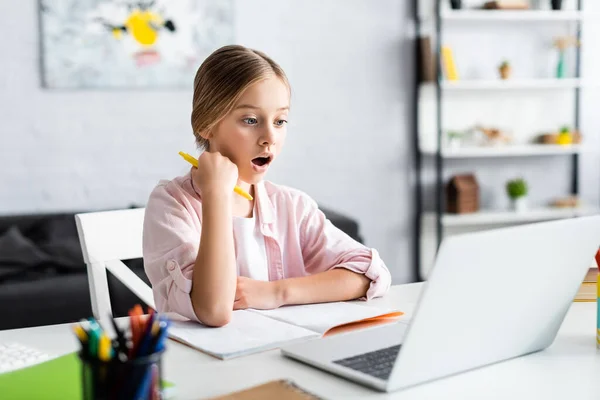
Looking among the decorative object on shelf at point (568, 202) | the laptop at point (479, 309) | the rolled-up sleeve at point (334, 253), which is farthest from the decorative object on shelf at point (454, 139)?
the laptop at point (479, 309)

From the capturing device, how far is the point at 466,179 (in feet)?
13.2

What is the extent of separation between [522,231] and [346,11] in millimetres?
3131

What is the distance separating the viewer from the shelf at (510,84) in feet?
12.4

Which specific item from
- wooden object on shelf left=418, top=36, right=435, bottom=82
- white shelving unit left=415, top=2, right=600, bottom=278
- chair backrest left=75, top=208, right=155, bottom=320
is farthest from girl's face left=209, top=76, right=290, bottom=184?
wooden object on shelf left=418, top=36, right=435, bottom=82

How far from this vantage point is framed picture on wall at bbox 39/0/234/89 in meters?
3.42

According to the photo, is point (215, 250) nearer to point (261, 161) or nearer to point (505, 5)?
point (261, 161)

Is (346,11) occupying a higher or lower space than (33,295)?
higher

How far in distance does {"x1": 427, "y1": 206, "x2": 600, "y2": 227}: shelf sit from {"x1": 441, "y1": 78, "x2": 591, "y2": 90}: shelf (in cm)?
63

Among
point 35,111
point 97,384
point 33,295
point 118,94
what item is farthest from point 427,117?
point 97,384

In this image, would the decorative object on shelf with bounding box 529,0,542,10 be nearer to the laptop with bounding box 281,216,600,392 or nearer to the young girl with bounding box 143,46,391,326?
the young girl with bounding box 143,46,391,326

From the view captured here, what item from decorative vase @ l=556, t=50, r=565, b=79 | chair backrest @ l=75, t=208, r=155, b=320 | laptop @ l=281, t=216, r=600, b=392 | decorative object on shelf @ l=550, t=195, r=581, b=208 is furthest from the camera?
decorative object on shelf @ l=550, t=195, r=581, b=208

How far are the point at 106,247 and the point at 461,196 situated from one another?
2.61 m

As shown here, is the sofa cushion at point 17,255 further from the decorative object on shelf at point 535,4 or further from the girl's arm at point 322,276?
the decorative object on shelf at point 535,4

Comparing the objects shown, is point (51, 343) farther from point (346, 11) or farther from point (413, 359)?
point (346, 11)
